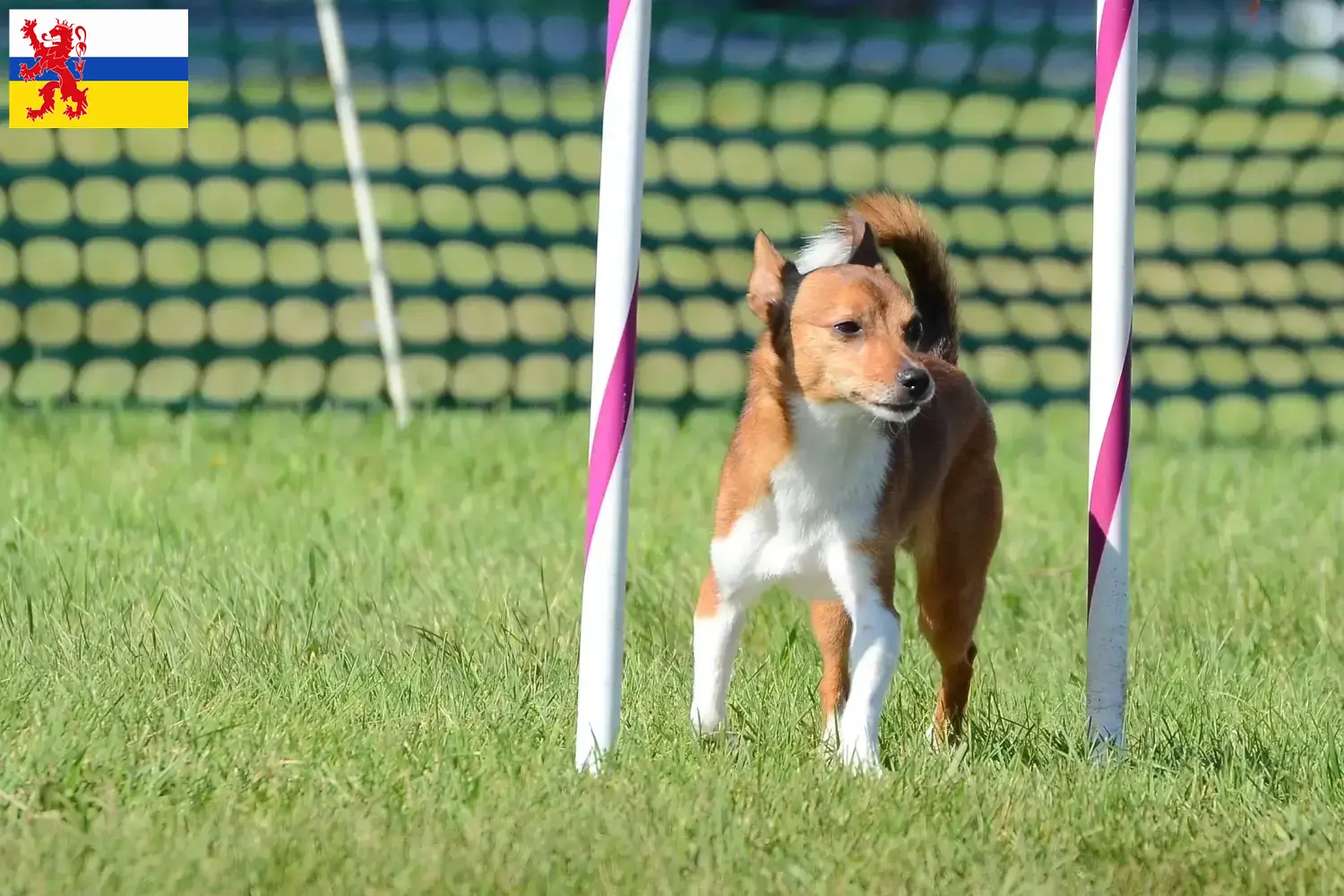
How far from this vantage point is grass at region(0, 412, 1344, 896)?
340 cm

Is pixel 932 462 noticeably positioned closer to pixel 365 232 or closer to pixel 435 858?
pixel 435 858

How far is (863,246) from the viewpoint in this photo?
14.0 feet

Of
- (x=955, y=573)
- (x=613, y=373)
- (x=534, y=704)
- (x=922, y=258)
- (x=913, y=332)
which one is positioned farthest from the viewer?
(x=922, y=258)

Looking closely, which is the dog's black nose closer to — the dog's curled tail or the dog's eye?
the dog's eye

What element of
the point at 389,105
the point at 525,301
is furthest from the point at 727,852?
the point at 525,301

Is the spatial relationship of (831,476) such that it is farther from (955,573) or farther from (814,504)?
(955,573)

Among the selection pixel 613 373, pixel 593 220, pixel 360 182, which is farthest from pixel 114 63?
pixel 593 220

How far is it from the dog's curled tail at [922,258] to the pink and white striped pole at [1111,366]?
618 mm

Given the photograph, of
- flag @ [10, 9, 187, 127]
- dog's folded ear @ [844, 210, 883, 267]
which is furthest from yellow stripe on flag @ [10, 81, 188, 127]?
dog's folded ear @ [844, 210, 883, 267]

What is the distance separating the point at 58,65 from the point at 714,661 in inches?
159

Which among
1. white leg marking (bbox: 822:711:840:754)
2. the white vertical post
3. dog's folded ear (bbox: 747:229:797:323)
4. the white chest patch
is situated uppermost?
the white vertical post

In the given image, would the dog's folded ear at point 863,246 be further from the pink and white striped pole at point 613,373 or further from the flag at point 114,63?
the flag at point 114,63

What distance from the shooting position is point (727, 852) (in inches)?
134

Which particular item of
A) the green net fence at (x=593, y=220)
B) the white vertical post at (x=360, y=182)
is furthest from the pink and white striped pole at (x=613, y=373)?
the white vertical post at (x=360, y=182)
